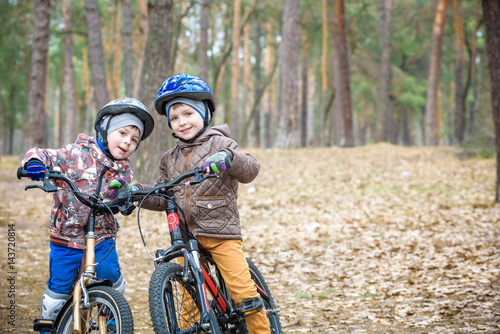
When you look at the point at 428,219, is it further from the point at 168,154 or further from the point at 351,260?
the point at 168,154

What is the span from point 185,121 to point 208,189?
1.59 feet

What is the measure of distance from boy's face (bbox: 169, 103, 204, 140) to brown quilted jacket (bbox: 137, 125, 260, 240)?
7 cm

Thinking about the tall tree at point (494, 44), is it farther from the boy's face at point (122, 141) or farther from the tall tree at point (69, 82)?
the tall tree at point (69, 82)

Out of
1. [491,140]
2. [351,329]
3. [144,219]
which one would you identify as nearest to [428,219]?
[351,329]

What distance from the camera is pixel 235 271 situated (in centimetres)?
310

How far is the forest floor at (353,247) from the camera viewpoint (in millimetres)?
4699

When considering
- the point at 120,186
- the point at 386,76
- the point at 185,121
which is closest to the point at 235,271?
the point at 120,186

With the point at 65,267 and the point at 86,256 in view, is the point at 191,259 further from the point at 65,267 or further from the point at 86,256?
the point at 65,267

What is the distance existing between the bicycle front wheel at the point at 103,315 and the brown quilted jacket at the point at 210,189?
2.23 feet

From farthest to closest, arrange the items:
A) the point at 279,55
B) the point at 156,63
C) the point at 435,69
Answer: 1. the point at 279,55
2. the point at 435,69
3. the point at 156,63

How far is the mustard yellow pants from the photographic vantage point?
10.2 ft

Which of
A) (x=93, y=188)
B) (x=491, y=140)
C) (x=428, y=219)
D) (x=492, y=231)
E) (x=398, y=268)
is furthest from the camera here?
(x=491, y=140)

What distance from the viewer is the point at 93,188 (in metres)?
3.06

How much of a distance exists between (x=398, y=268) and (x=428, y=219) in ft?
8.75
